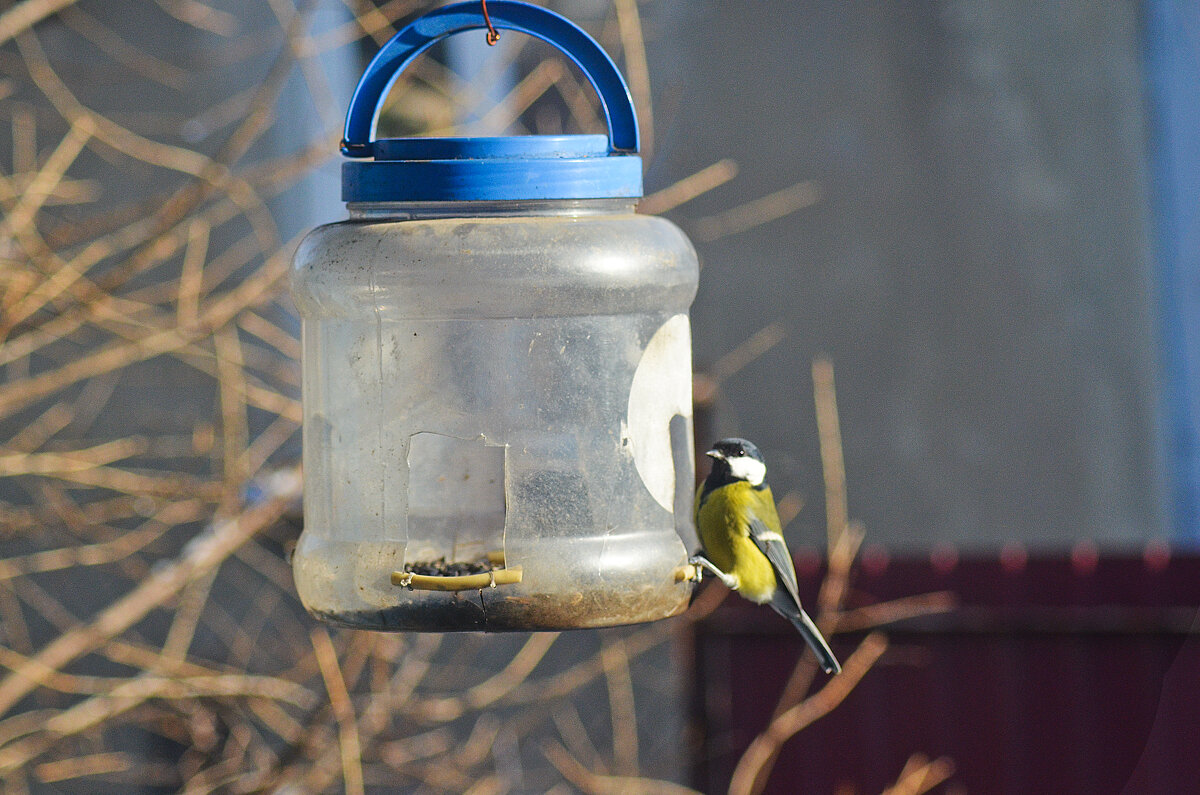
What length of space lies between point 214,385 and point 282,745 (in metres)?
1.33

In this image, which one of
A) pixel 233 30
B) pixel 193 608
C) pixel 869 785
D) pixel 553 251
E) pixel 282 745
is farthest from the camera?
pixel 869 785

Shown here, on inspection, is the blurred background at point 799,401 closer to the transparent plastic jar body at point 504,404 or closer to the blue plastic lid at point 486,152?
the transparent plastic jar body at point 504,404

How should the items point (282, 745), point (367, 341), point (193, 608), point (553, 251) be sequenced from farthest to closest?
1. point (282, 745)
2. point (193, 608)
3. point (367, 341)
4. point (553, 251)

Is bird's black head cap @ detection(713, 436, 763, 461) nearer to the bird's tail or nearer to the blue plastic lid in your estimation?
the bird's tail

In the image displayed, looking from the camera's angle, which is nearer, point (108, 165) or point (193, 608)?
point (193, 608)

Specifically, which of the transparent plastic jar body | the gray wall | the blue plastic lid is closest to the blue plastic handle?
the blue plastic lid

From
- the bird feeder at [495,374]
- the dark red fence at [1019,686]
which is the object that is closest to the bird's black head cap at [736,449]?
the bird feeder at [495,374]

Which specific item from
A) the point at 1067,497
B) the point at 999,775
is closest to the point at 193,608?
the point at 999,775

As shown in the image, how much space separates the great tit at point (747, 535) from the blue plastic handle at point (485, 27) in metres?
0.64

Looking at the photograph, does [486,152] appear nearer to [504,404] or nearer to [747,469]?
[504,404]

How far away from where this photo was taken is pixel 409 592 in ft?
5.98

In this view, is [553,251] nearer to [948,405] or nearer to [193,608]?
[193,608]

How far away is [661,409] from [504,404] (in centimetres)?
26

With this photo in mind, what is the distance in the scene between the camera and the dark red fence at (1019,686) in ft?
17.3
